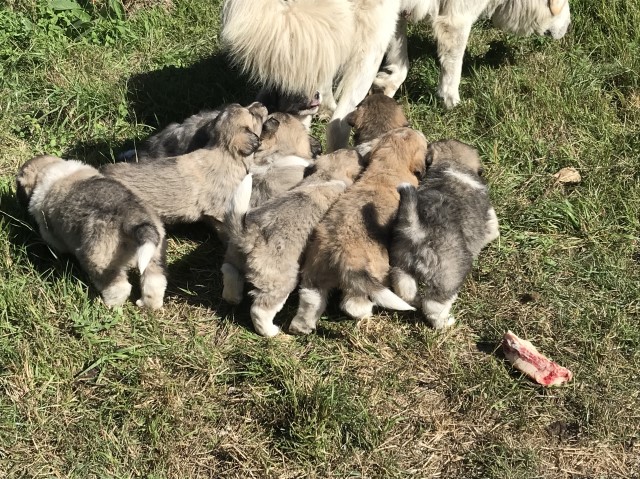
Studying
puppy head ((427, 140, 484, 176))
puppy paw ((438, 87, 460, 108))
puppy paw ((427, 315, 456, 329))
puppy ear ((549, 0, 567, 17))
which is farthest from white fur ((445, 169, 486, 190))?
puppy ear ((549, 0, 567, 17))

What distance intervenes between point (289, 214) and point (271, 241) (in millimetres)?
196

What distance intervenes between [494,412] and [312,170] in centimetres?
180

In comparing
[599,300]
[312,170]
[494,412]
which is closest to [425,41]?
[312,170]

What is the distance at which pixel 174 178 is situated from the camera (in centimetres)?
443

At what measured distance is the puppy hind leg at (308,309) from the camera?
3908 millimetres

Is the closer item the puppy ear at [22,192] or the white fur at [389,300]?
the white fur at [389,300]

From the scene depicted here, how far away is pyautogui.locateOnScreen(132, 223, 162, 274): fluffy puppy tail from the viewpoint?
369 centimetres

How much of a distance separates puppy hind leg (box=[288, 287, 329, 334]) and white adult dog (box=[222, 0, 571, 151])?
1421 millimetres

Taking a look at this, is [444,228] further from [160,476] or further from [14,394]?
[14,394]

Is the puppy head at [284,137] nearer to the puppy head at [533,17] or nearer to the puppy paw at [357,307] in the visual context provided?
the puppy paw at [357,307]

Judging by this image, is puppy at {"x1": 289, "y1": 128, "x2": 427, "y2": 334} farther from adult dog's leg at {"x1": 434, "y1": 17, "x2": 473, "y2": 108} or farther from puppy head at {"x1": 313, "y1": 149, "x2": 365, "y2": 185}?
adult dog's leg at {"x1": 434, "y1": 17, "x2": 473, "y2": 108}

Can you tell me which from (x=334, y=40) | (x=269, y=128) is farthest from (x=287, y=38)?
(x=269, y=128)

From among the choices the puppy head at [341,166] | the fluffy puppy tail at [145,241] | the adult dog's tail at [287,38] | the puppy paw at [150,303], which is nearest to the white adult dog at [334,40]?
the adult dog's tail at [287,38]

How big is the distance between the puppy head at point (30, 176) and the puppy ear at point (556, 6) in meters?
4.11
